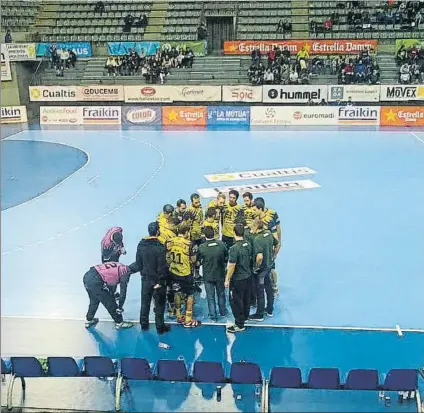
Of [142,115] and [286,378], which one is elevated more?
[286,378]

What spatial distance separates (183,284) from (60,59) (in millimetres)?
26683

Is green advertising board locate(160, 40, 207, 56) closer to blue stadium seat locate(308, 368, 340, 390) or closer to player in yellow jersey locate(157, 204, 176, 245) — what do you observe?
player in yellow jersey locate(157, 204, 176, 245)

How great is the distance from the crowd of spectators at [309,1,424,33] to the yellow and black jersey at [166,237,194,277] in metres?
27.6

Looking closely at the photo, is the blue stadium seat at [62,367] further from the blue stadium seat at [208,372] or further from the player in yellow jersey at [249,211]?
A: the player in yellow jersey at [249,211]

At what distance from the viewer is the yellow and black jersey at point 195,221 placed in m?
10.0

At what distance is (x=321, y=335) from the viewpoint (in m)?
8.88

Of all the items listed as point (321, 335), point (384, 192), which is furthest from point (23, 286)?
point (384, 192)

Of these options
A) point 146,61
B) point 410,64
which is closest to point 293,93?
point 410,64

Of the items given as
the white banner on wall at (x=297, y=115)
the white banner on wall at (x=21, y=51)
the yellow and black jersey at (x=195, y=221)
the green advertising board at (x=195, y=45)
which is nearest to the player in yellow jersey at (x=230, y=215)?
the yellow and black jersey at (x=195, y=221)

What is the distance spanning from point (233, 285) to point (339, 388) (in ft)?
8.07

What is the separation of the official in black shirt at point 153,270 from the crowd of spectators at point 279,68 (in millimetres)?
22586

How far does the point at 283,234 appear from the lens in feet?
43.9

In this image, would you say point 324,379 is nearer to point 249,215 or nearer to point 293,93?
point 249,215

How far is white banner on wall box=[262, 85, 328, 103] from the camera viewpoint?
2888 cm
